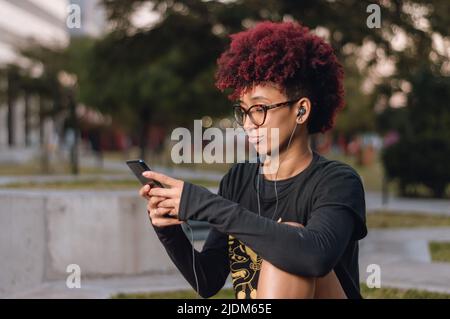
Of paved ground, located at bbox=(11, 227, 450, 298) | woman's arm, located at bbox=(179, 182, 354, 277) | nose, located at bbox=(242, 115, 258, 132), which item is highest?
nose, located at bbox=(242, 115, 258, 132)

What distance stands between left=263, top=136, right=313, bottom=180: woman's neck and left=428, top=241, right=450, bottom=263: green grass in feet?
19.1

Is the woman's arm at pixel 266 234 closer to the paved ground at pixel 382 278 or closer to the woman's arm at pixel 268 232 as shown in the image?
the woman's arm at pixel 268 232

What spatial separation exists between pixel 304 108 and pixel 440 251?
21.4 feet

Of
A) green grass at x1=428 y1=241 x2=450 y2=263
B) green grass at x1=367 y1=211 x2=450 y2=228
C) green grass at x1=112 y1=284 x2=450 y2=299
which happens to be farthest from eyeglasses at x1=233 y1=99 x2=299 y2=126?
green grass at x1=367 y1=211 x2=450 y2=228

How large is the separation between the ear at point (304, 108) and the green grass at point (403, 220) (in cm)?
905

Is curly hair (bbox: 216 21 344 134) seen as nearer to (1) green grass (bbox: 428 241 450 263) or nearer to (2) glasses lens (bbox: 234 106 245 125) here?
(2) glasses lens (bbox: 234 106 245 125)

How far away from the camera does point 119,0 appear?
11422mm

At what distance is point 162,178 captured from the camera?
2379 millimetres

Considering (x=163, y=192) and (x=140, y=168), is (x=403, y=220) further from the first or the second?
(x=163, y=192)

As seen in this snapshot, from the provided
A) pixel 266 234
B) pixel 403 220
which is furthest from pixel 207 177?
pixel 266 234

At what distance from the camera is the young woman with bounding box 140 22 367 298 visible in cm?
229

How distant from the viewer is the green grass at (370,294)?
19.6 feet

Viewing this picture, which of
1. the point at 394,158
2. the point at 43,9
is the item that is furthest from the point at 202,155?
the point at 43,9
